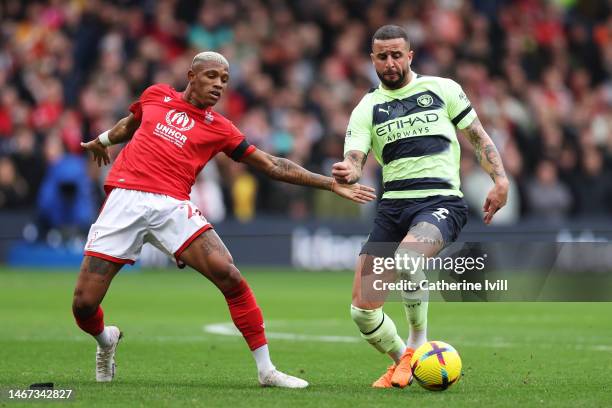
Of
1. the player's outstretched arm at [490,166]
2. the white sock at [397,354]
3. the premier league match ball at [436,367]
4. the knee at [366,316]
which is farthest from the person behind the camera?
the white sock at [397,354]

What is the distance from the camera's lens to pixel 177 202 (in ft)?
30.8

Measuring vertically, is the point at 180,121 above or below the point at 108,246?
above

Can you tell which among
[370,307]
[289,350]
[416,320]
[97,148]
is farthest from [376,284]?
[289,350]

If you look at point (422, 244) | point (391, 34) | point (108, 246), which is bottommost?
point (108, 246)

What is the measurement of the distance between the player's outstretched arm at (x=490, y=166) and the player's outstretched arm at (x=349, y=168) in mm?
862

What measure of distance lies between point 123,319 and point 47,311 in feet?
5.10

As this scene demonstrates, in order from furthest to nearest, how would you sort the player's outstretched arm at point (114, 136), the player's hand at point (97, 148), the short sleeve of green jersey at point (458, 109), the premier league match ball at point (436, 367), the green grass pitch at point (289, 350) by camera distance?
the player's hand at point (97, 148) < the player's outstretched arm at point (114, 136) < the short sleeve of green jersey at point (458, 109) < the premier league match ball at point (436, 367) < the green grass pitch at point (289, 350)

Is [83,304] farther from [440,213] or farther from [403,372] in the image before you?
[440,213]

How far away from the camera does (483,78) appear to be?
26.1 meters

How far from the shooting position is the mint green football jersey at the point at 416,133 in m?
9.70

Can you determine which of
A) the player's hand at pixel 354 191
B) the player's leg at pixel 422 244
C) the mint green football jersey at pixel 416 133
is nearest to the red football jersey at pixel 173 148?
the player's hand at pixel 354 191

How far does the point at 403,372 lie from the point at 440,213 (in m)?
1.24

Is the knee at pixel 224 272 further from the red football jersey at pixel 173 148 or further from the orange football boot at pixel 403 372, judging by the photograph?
the orange football boot at pixel 403 372

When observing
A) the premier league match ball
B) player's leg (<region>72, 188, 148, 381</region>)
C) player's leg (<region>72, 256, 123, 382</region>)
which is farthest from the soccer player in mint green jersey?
player's leg (<region>72, 256, 123, 382</region>)
